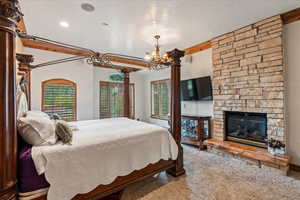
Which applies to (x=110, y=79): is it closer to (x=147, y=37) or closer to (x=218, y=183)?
(x=147, y=37)

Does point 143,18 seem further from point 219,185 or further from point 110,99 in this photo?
point 110,99

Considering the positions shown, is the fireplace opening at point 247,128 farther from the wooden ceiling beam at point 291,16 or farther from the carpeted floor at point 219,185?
the wooden ceiling beam at point 291,16

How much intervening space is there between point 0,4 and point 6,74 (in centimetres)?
51

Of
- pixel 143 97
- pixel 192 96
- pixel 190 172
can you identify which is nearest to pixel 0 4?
pixel 190 172

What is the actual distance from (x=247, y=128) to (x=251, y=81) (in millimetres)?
1118

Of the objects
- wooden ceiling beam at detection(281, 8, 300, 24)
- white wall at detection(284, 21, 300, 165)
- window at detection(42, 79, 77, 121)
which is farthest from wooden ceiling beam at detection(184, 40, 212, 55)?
window at detection(42, 79, 77, 121)

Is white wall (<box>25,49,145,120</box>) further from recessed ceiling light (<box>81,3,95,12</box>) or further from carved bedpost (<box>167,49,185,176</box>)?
carved bedpost (<box>167,49,185,176</box>)

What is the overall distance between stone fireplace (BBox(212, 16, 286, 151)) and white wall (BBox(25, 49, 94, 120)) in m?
4.13

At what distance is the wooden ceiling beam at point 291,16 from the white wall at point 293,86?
0.07 metres

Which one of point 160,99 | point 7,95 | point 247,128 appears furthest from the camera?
point 160,99

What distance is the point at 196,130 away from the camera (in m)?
4.26

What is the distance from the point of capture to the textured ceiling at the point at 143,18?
8.04 feet

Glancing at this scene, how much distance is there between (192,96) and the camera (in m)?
4.56

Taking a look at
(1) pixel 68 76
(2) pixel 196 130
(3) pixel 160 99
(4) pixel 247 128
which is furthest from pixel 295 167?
(1) pixel 68 76
